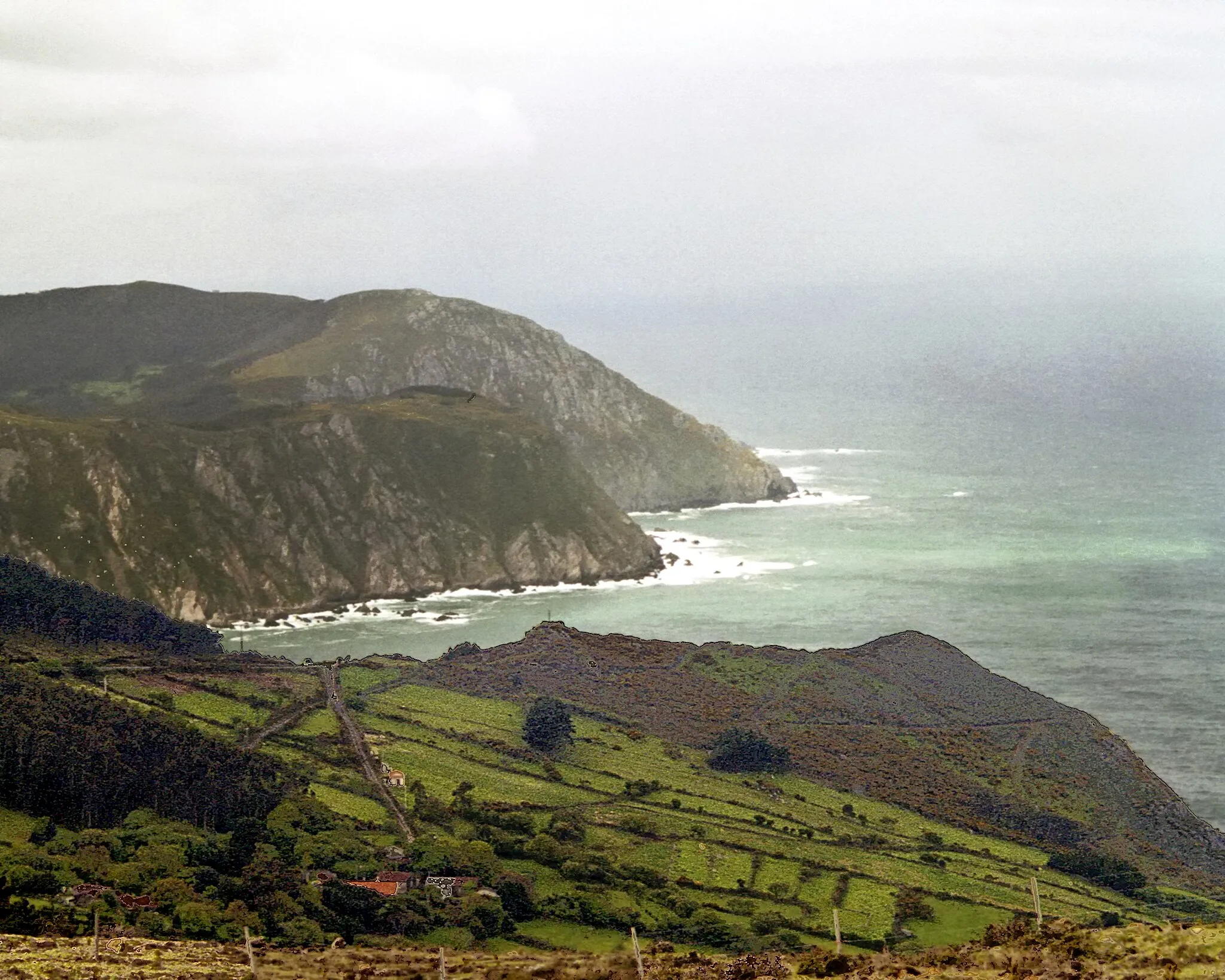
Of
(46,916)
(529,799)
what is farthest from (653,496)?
(46,916)

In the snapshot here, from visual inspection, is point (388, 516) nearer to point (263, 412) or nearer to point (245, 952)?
point (263, 412)

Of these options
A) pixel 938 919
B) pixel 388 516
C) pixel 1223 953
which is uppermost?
pixel 388 516

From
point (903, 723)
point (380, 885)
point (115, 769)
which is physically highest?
point (115, 769)

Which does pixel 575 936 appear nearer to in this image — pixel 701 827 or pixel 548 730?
pixel 701 827

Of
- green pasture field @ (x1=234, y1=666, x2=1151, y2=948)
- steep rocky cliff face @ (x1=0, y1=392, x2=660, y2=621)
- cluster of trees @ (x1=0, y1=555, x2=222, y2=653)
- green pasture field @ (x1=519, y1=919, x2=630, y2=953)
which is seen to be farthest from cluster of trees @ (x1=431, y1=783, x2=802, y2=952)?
steep rocky cliff face @ (x1=0, y1=392, x2=660, y2=621)

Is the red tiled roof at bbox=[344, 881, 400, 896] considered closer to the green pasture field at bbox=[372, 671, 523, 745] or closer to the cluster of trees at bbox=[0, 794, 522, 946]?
the cluster of trees at bbox=[0, 794, 522, 946]

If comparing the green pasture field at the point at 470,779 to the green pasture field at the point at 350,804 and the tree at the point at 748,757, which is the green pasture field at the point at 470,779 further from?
the tree at the point at 748,757

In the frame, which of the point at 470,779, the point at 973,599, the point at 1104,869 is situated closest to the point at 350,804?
the point at 470,779
